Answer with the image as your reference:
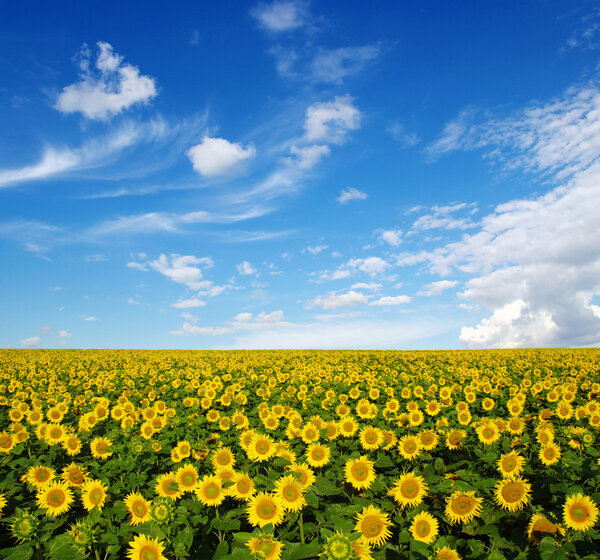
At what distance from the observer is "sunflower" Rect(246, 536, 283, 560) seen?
2.72 meters

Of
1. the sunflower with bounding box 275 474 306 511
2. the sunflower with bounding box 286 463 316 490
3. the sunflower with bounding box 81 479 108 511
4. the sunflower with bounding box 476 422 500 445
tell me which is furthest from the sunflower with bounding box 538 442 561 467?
the sunflower with bounding box 81 479 108 511

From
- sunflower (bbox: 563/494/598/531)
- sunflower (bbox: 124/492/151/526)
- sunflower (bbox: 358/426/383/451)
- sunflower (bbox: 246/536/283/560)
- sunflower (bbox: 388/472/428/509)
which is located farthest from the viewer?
sunflower (bbox: 358/426/383/451)

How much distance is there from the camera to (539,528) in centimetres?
381

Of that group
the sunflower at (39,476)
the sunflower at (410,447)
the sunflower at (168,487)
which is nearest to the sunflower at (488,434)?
the sunflower at (410,447)

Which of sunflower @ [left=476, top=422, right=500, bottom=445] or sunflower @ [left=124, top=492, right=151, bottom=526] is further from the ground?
sunflower @ [left=476, top=422, right=500, bottom=445]

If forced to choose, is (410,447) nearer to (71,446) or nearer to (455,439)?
(455,439)

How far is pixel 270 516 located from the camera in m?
3.60

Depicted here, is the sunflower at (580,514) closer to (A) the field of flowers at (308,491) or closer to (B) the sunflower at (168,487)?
(A) the field of flowers at (308,491)

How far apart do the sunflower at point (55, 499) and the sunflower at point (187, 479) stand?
1.45 m

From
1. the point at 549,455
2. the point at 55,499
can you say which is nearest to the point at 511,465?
the point at 549,455

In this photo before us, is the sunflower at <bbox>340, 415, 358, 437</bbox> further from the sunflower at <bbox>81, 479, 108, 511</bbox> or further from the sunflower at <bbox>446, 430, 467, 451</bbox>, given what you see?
the sunflower at <bbox>81, 479, 108, 511</bbox>

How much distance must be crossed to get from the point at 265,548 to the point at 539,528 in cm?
286

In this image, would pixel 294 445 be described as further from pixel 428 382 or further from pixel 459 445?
pixel 428 382

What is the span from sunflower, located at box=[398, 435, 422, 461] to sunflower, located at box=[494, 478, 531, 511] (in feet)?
4.45
